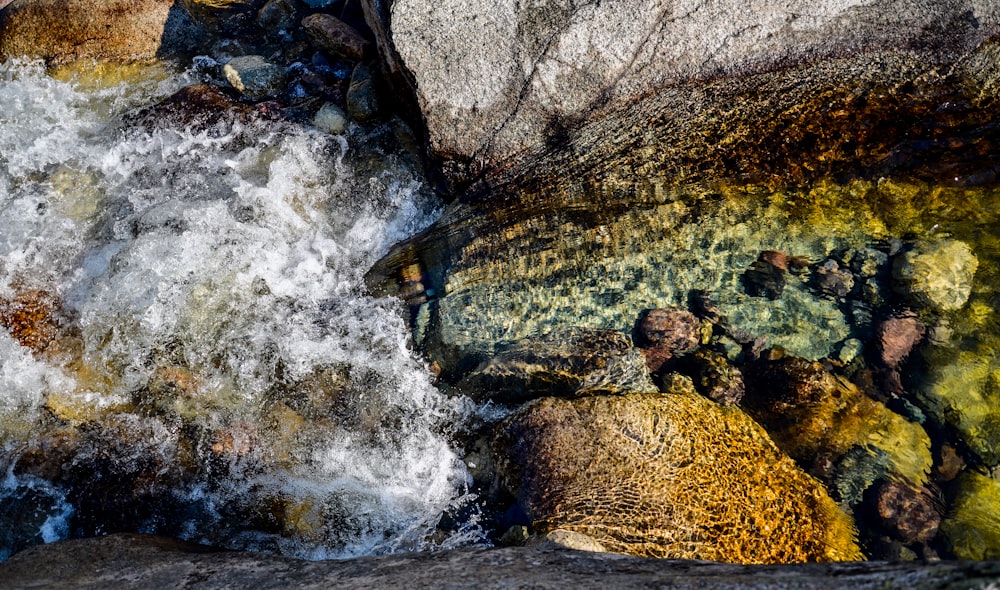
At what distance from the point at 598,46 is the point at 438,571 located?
3.72m

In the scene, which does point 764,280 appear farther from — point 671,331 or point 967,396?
point 967,396

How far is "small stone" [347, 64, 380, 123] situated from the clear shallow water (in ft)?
0.97

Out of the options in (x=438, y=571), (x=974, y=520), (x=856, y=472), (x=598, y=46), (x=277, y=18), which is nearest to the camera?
(x=438, y=571)

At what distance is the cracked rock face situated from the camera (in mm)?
4391

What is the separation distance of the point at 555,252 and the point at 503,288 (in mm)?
477

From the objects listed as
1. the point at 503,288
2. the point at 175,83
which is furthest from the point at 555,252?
the point at 175,83

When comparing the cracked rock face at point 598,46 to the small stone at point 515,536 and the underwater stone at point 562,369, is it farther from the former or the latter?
the small stone at point 515,536

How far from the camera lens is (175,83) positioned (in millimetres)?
6176

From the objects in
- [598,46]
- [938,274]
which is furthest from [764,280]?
[598,46]

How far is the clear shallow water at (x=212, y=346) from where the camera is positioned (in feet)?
12.8

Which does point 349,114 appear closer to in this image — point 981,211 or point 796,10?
point 796,10

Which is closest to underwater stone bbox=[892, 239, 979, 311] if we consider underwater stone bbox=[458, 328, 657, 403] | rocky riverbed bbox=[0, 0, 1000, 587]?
rocky riverbed bbox=[0, 0, 1000, 587]

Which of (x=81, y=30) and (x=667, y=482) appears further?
(x=81, y=30)

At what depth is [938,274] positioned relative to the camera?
4.21 meters
